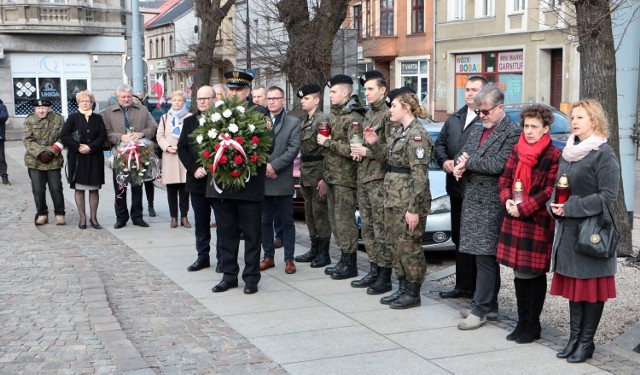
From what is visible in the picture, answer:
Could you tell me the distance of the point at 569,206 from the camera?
19.7 feet

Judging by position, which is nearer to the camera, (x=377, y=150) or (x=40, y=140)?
(x=377, y=150)

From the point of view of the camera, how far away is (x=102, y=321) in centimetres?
730

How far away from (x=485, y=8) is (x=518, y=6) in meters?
2.64

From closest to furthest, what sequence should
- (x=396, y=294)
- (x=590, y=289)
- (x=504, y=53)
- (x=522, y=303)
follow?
(x=590, y=289) → (x=522, y=303) → (x=396, y=294) → (x=504, y=53)

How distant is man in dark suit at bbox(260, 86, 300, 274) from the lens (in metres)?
9.30

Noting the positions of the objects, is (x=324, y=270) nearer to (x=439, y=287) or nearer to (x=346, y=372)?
(x=439, y=287)

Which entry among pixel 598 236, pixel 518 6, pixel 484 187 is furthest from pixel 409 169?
pixel 518 6

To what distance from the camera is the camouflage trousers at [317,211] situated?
31.8 ft

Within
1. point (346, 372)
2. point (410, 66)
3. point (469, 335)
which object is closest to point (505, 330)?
point (469, 335)

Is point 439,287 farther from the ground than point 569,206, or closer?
closer

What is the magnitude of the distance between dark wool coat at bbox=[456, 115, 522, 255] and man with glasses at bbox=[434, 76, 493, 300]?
22.0 inches

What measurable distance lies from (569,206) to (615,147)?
395cm

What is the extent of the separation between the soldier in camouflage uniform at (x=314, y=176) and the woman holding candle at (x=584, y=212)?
11.7 feet

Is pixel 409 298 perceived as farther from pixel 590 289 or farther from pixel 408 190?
pixel 590 289
